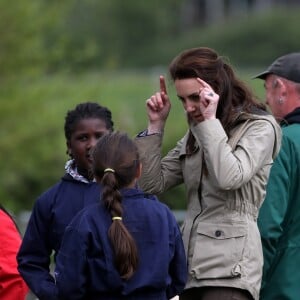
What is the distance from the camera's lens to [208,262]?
588cm

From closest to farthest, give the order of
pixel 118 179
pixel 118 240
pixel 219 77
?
pixel 118 240 < pixel 118 179 < pixel 219 77

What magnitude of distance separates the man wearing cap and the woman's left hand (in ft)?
2.03

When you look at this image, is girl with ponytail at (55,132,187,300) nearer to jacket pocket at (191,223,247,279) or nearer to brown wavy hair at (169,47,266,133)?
jacket pocket at (191,223,247,279)

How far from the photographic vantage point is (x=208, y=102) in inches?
229

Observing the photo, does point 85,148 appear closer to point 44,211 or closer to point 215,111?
point 44,211

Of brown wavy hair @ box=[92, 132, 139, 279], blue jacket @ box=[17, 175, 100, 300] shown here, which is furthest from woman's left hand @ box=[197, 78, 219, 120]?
blue jacket @ box=[17, 175, 100, 300]

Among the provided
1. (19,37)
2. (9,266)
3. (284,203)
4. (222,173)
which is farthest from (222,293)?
(19,37)

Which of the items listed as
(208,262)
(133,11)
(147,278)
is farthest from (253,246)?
(133,11)

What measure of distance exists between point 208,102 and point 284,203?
75cm

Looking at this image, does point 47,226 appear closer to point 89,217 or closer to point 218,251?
point 89,217

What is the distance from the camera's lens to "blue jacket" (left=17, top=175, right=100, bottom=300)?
20.2ft

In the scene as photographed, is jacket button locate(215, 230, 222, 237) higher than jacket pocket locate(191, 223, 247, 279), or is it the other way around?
jacket button locate(215, 230, 222, 237)

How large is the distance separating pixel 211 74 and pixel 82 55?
13611 millimetres

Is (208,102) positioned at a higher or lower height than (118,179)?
higher
